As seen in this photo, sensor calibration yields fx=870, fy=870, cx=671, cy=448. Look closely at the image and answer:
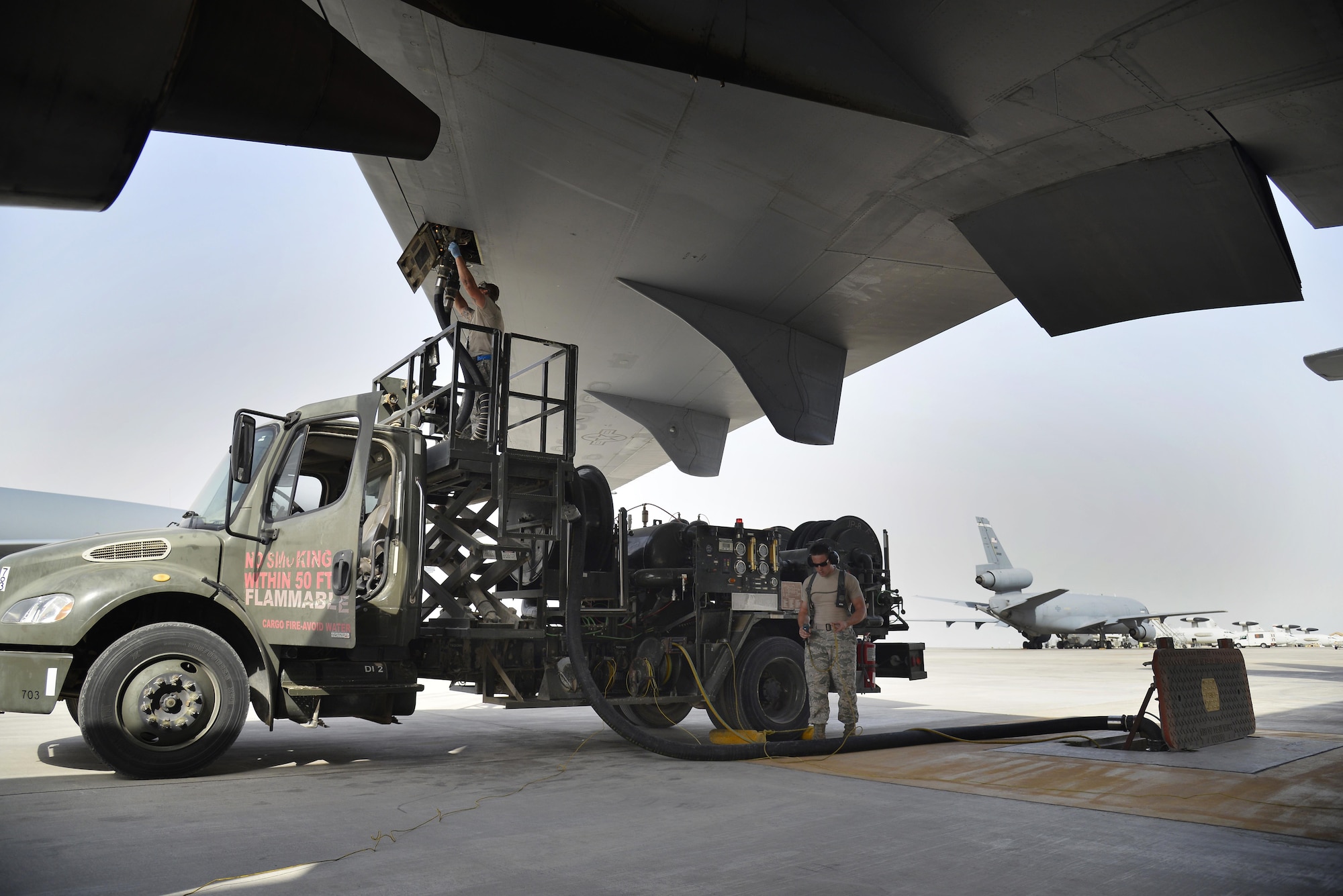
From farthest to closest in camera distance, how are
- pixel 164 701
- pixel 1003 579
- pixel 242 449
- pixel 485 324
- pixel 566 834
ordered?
pixel 1003 579, pixel 485 324, pixel 242 449, pixel 164 701, pixel 566 834

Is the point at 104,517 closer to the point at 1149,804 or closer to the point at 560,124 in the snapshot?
the point at 560,124

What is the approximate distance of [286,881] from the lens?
349 centimetres

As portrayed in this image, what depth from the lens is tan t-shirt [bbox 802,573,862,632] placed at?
7910 millimetres

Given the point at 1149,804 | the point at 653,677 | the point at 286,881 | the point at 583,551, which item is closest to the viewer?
the point at 286,881

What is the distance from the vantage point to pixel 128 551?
6156 mm

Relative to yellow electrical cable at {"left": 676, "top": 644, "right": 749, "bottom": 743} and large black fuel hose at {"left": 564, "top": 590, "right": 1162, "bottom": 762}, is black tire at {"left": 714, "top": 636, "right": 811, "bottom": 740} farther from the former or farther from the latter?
large black fuel hose at {"left": 564, "top": 590, "right": 1162, "bottom": 762}

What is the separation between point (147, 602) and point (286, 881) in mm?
3639

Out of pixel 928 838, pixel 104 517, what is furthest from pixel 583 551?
pixel 104 517

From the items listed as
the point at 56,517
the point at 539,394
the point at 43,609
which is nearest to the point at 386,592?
the point at 43,609

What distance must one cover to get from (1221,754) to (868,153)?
5.70 meters

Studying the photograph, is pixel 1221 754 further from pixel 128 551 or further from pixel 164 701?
pixel 128 551

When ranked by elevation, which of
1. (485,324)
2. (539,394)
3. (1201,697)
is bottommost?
(1201,697)

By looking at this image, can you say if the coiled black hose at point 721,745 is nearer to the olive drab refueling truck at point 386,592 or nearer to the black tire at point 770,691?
the olive drab refueling truck at point 386,592

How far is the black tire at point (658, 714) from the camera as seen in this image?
8617 mm
